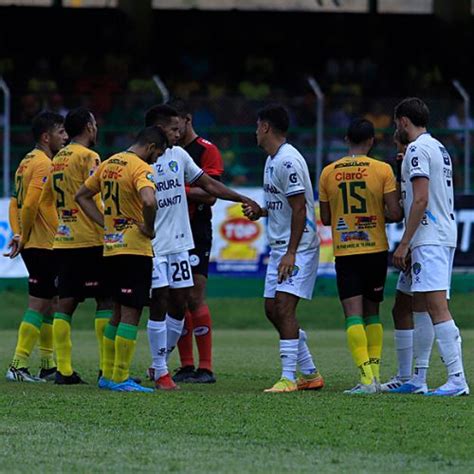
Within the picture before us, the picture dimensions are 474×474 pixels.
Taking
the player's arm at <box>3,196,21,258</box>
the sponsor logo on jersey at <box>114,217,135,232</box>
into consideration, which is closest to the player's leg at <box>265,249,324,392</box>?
the sponsor logo on jersey at <box>114,217,135,232</box>

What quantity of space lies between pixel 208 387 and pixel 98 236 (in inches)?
60.4

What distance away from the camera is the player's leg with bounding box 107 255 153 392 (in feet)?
32.6

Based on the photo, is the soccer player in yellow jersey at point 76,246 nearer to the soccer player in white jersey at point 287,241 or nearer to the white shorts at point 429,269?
the soccer player in white jersey at point 287,241

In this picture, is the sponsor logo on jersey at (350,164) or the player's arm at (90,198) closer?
the sponsor logo on jersey at (350,164)

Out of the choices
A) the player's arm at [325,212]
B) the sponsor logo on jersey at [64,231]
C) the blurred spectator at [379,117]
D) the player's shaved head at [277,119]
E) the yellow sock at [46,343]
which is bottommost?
the yellow sock at [46,343]

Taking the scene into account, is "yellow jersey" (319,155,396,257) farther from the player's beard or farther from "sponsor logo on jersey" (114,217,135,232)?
"sponsor logo on jersey" (114,217,135,232)

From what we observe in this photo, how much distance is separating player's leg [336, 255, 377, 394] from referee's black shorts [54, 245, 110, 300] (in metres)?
2.07

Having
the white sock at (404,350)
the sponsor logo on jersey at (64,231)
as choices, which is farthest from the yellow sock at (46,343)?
the white sock at (404,350)

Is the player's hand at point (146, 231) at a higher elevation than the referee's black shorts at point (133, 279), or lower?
higher

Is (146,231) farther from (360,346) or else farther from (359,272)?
(360,346)

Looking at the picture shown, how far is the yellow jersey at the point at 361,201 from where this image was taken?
→ 32.6 feet

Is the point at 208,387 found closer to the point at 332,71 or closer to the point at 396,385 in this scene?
the point at 396,385

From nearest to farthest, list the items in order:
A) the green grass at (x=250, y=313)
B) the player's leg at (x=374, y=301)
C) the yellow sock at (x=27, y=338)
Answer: the player's leg at (x=374, y=301) → the yellow sock at (x=27, y=338) → the green grass at (x=250, y=313)

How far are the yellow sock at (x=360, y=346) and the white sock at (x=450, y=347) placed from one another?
56cm
